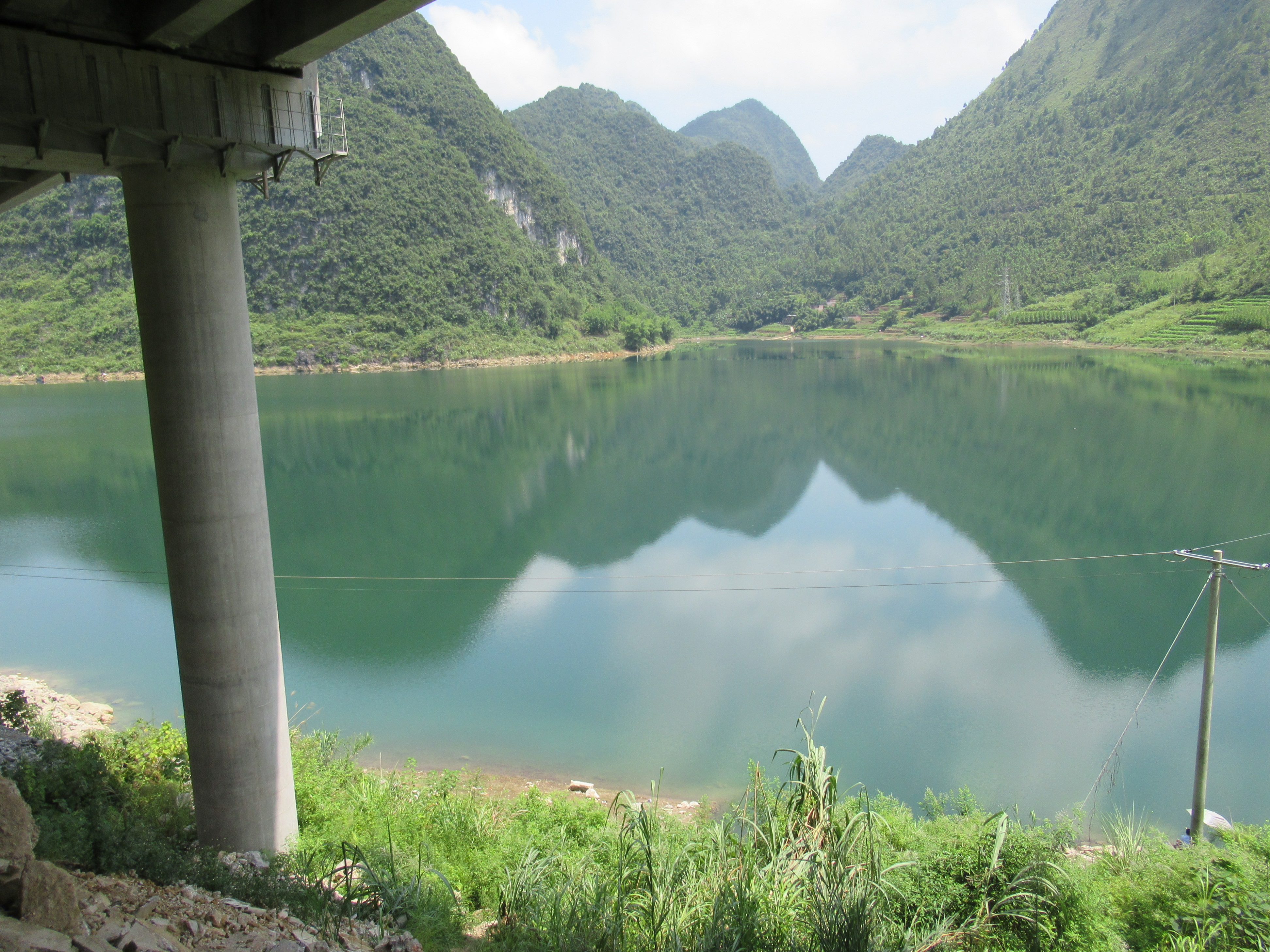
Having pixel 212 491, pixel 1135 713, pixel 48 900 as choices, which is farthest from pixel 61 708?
pixel 1135 713

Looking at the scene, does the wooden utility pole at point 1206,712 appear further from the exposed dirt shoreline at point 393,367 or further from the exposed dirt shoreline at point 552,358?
the exposed dirt shoreline at point 393,367

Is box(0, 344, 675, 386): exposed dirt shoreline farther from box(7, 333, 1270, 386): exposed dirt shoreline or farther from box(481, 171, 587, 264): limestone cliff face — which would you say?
box(481, 171, 587, 264): limestone cliff face

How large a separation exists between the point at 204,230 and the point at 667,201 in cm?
17051

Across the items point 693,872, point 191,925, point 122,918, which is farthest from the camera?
point 693,872

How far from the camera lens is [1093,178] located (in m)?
91.7

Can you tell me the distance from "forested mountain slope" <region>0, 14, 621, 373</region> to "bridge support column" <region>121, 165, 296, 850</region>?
60479mm

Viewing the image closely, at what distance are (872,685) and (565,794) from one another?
5.50 metres

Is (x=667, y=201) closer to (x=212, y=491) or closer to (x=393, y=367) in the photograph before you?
(x=393, y=367)

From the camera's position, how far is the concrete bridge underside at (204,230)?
16.3ft

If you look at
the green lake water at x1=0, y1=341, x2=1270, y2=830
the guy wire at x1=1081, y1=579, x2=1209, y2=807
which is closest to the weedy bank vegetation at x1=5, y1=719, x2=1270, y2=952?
the guy wire at x1=1081, y1=579, x2=1209, y2=807

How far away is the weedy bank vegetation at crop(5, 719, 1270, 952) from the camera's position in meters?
4.61

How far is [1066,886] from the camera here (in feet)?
16.5

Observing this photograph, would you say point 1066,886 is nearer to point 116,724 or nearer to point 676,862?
point 676,862

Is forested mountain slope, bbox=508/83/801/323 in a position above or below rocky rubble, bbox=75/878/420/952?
above
